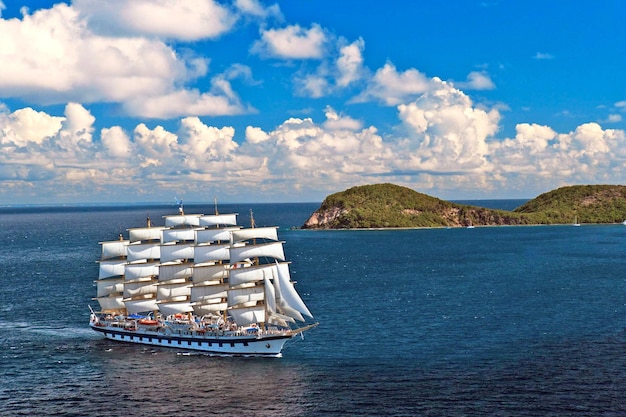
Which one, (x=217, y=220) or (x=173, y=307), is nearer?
(x=173, y=307)

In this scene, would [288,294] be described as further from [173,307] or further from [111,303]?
[111,303]

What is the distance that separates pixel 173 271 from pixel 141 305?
7677mm

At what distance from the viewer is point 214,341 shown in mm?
85125

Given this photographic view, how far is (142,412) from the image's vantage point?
6156 centimetres

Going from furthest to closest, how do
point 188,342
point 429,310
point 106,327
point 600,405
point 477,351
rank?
point 429,310, point 106,327, point 188,342, point 477,351, point 600,405

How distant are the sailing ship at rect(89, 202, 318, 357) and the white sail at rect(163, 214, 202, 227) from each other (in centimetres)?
17

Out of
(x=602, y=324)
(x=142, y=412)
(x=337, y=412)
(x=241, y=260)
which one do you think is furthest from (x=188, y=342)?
(x=602, y=324)

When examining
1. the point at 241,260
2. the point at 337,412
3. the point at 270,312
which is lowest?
the point at 337,412

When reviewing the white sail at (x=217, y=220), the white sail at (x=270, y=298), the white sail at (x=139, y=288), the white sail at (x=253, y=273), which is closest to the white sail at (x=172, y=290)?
the white sail at (x=139, y=288)

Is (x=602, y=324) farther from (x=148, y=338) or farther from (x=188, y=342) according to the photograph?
(x=148, y=338)

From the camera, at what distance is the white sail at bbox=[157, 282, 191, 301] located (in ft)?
321

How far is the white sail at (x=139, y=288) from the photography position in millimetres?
102125

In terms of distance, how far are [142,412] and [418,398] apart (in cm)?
2796

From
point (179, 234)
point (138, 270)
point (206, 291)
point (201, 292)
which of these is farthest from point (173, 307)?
point (179, 234)
